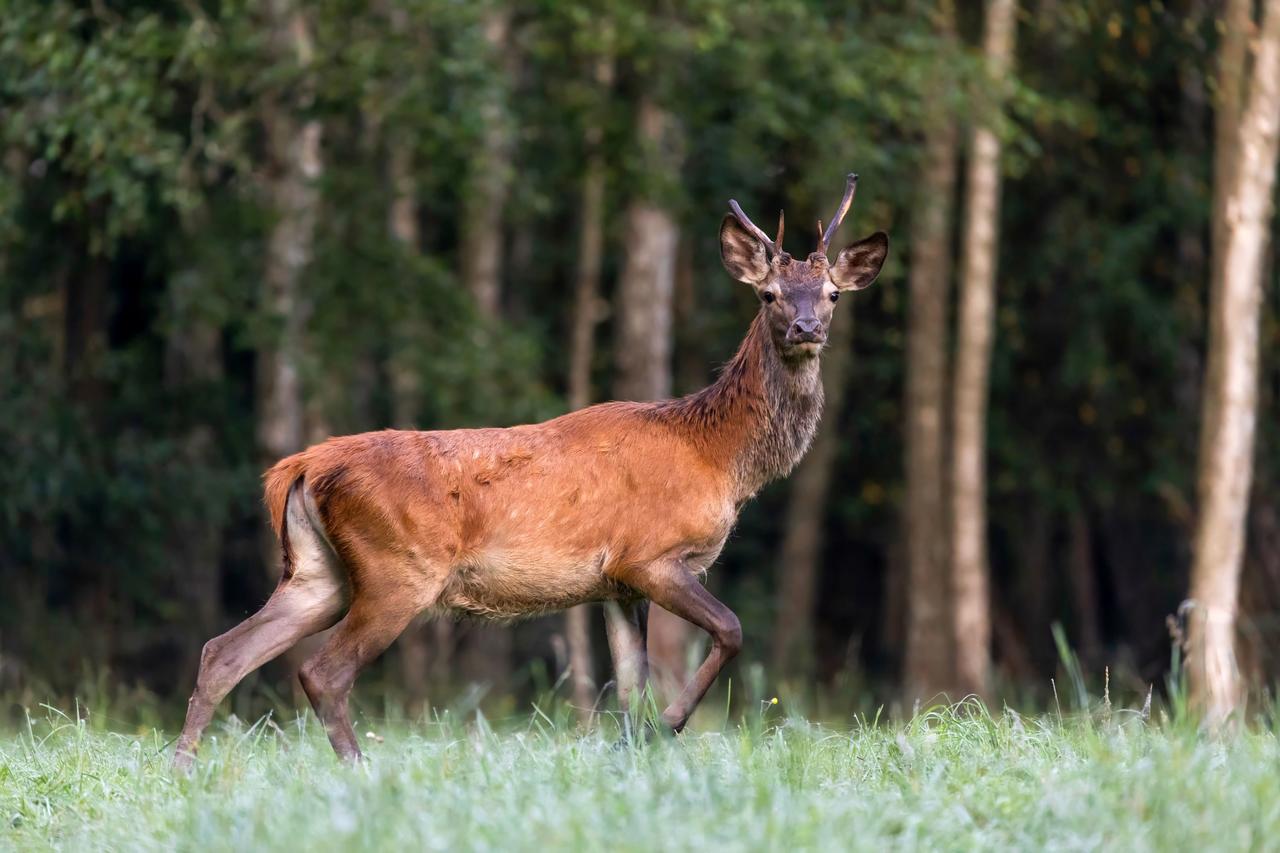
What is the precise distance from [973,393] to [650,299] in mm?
3514

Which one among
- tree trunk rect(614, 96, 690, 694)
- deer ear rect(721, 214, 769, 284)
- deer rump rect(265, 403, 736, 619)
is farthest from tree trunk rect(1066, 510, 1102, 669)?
deer rump rect(265, 403, 736, 619)

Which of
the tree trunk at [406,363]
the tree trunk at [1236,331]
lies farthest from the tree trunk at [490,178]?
the tree trunk at [1236,331]

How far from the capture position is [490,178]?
648 inches

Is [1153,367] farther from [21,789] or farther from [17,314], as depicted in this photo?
[21,789]

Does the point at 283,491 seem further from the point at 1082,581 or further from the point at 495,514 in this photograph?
the point at 1082,581

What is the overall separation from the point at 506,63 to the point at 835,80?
3775 mm

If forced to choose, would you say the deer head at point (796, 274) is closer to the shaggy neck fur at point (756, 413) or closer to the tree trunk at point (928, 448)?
the shaggy neck fur at point (756, 413)

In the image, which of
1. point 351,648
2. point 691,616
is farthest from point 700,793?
point 351,648

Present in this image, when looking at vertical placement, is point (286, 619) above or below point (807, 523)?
above

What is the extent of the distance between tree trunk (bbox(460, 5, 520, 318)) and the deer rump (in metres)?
7.35

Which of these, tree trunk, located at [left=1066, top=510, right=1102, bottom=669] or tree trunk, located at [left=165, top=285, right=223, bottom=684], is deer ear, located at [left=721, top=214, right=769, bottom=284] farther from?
tree trunk, located at [left=1066, top=510, right=1102, bottom=669]

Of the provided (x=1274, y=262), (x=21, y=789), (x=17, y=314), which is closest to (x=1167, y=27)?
(x=1274, y=262)

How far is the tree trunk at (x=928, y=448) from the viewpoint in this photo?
19.2 meters

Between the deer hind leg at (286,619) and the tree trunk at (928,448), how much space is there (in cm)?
1215
